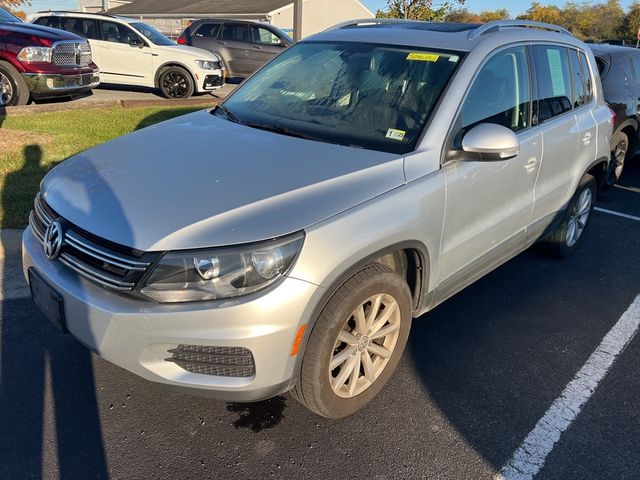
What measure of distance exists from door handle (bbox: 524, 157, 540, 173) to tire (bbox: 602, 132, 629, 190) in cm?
402

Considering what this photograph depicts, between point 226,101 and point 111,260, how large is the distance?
1.96 meters

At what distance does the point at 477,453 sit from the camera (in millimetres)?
2600

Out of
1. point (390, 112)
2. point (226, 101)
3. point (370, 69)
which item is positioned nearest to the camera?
point (390, 112)

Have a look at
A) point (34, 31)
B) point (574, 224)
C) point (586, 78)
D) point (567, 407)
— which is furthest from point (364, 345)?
point (34, 31)

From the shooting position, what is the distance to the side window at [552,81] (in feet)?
12.6

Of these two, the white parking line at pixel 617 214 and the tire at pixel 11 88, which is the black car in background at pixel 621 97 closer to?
the white parking line at pixel 617 214

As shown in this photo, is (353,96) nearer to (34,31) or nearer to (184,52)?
(34,31)

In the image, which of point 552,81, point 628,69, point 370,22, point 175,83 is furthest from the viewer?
point 175,83

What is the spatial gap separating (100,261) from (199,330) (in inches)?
21.0

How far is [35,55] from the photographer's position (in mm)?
8578

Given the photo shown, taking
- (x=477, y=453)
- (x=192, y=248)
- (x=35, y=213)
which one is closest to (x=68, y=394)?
(x=35, y=213)

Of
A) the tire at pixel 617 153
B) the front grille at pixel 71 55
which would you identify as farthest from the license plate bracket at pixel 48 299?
the front grille at pixel 71 55

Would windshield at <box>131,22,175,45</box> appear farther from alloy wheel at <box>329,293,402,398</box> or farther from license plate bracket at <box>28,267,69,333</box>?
alloy wheel at <box>329,293,402,398</box>

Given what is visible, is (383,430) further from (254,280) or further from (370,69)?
(370,69)
